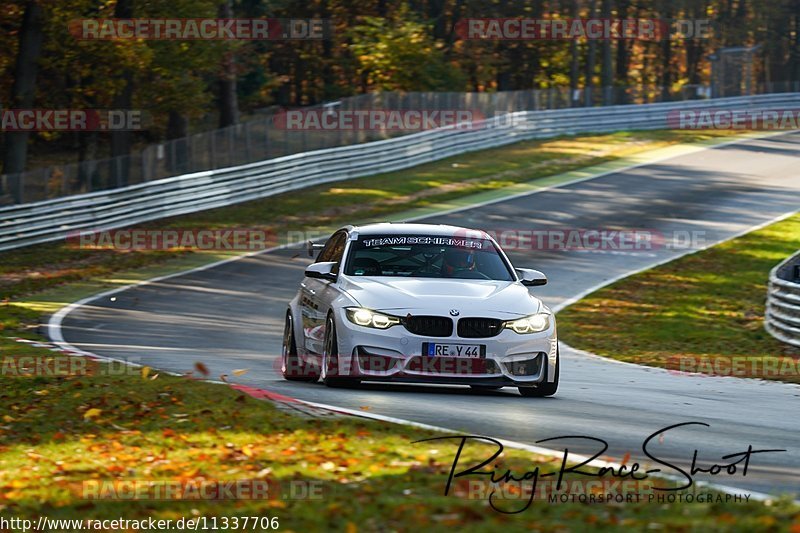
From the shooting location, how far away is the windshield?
12.3 metres

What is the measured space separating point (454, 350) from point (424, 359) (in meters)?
0.27

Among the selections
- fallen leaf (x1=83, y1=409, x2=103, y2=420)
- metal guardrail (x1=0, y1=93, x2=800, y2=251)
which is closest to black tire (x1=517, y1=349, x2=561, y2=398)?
fallen leaf (x1=83, y1=409, x2=103, y2=420)

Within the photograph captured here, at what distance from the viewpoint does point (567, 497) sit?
6.85 m

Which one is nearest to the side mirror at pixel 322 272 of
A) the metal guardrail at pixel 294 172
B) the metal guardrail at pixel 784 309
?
the metal guardrail at pixel 784 309

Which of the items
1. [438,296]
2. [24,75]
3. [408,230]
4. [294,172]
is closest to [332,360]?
[438,296]

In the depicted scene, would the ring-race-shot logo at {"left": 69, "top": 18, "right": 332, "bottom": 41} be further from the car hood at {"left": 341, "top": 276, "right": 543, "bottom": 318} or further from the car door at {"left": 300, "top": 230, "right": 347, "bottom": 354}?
the car hood at {"left": 341, "top": 276, "right": 543, "bottom": 318}

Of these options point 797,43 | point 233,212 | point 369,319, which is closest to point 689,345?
point 369,319

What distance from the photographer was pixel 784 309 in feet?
63.7

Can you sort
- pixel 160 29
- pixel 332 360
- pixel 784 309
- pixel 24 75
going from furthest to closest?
pixel 160 29
pixel 24 75
pixel 784 309
pixel 332 360

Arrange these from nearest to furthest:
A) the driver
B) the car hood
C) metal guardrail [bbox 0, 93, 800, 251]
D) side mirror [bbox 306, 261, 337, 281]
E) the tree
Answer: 1. the car hood
2. side mirror [bbox 306, 261, 337, 281]
3. the driver
4. metal guardrail [bbox 0, 93, 800, 251]
5. the tree

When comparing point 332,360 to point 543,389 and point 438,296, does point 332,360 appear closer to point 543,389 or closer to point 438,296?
point 438,296

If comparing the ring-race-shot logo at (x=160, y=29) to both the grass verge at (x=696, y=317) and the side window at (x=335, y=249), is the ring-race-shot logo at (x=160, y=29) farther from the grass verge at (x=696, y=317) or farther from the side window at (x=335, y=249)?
the side window at (x=335, y=249)

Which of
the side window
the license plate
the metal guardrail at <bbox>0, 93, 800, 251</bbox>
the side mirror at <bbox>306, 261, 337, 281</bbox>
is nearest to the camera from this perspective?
the license plate

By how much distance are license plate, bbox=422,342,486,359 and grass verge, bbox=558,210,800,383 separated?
5.36 m
